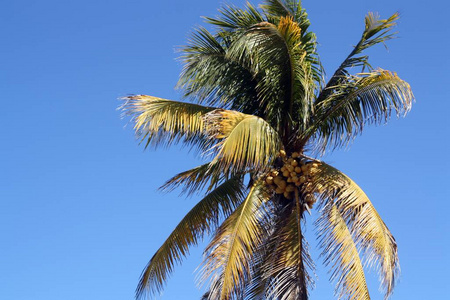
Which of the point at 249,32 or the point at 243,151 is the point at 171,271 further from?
the point at 249,32

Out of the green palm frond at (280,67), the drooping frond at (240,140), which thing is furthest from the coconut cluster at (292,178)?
the green palm frond at (280,67)

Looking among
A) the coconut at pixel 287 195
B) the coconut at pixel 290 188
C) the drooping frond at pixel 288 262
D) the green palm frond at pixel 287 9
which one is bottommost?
the drooping frond at pixel 288 262

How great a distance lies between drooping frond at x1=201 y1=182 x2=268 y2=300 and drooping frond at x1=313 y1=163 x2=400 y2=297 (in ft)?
3.78

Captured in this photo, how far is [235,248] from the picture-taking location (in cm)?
1323

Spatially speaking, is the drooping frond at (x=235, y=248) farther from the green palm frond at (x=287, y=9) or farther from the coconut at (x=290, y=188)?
the green palm frond at (x=287, y=9)

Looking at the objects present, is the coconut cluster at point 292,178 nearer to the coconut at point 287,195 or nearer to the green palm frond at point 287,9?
the coconut at point 287,195

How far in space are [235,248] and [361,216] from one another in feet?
7.07

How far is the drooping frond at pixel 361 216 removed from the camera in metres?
13.2

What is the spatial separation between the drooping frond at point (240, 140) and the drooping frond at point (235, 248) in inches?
29.8

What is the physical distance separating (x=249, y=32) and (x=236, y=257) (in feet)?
12.8

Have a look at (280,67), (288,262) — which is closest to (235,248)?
(288,262)

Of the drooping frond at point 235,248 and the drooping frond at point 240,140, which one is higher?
the drooping frond at point 240,140

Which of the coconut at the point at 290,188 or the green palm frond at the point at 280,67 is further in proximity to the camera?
the green palm frond at the point at 280,67

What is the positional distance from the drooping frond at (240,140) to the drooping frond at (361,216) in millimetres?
1004
